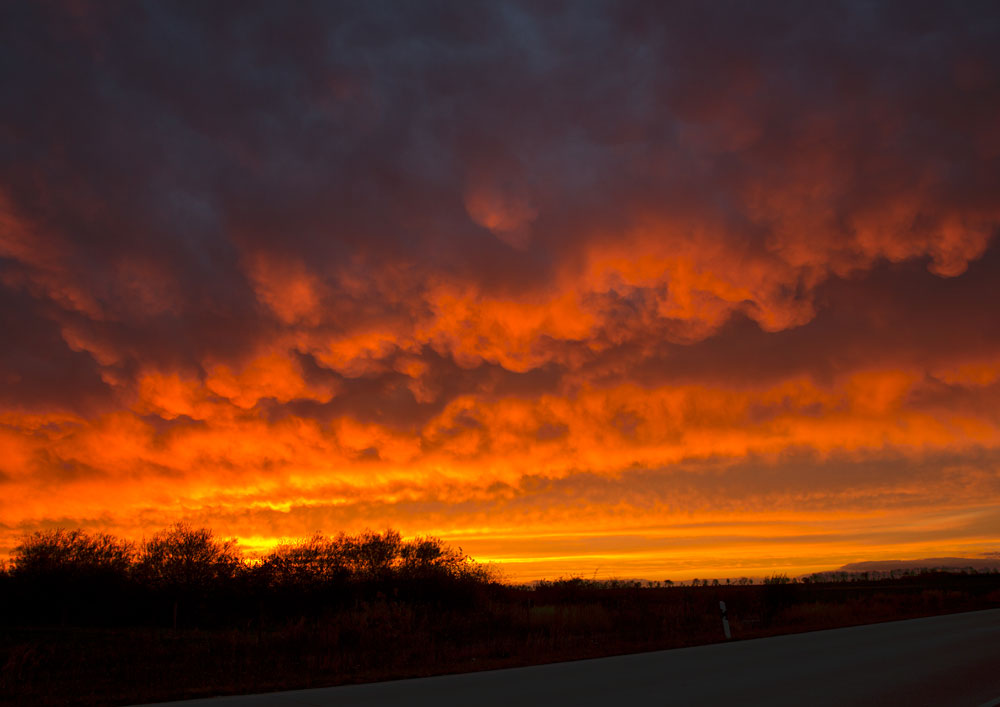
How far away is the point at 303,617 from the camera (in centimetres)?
2438

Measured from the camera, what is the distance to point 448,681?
489 inches

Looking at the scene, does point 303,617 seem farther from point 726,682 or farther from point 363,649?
point 726,682

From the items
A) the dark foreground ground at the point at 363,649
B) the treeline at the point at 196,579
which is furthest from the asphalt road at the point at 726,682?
the treeline at the point at 196,579

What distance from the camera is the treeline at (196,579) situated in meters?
45.0

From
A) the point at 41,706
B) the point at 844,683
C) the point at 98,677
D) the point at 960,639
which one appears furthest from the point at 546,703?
the point at 960,639

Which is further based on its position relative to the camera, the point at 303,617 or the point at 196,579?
the point at 196,579

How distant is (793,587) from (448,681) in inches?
1398

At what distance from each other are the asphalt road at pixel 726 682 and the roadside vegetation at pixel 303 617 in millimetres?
2350

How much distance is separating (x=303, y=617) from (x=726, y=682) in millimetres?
17228

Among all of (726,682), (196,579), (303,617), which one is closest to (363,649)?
(303,617)

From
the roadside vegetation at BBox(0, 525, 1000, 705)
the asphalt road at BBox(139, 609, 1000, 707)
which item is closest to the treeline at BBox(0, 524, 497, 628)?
the roadside vegetation at BBox(0, 525, 1000, 705)

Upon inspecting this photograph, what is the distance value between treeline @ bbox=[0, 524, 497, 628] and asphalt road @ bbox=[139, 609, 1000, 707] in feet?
96.3

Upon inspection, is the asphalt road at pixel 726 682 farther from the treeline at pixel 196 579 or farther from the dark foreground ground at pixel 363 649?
the treeline at pixel 196 579

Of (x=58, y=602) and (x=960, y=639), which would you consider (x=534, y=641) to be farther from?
(x=58, y=602)
